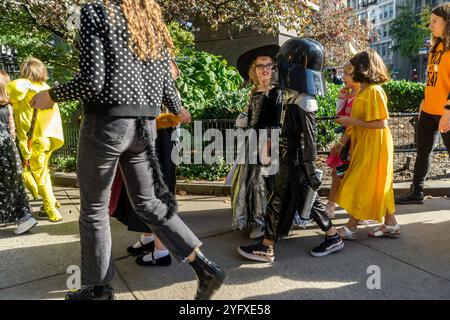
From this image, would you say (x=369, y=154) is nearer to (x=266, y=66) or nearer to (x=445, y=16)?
(x=266, y=66)

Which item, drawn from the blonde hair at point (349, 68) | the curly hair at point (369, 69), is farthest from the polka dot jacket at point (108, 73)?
the blonde hair at point (349, 68)

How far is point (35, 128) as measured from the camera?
4246mm

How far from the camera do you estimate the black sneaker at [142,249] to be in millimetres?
3371

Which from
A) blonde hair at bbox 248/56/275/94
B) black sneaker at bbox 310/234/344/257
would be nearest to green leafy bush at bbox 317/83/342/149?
blonde hair at bbox 248/56/275/94

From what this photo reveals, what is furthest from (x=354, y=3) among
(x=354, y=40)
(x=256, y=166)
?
(x=256, y=166)

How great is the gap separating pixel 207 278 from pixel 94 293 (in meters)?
0.71

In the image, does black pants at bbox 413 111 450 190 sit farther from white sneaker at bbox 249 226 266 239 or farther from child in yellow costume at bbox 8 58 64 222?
child in yellow costume at bbox 8 58 64 222

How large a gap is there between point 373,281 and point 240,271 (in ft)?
3.09

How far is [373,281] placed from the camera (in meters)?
2.78

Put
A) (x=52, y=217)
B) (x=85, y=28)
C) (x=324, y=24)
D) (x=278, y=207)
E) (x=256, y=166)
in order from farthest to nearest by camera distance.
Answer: (x=324, y=24) < (x=52, y=217) < (x=256, y=166) < (x=278, y=207) < (x=85, y=28)

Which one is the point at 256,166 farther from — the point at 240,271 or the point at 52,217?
the point at 52,217

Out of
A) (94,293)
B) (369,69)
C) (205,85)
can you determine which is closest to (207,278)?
(94,293)
